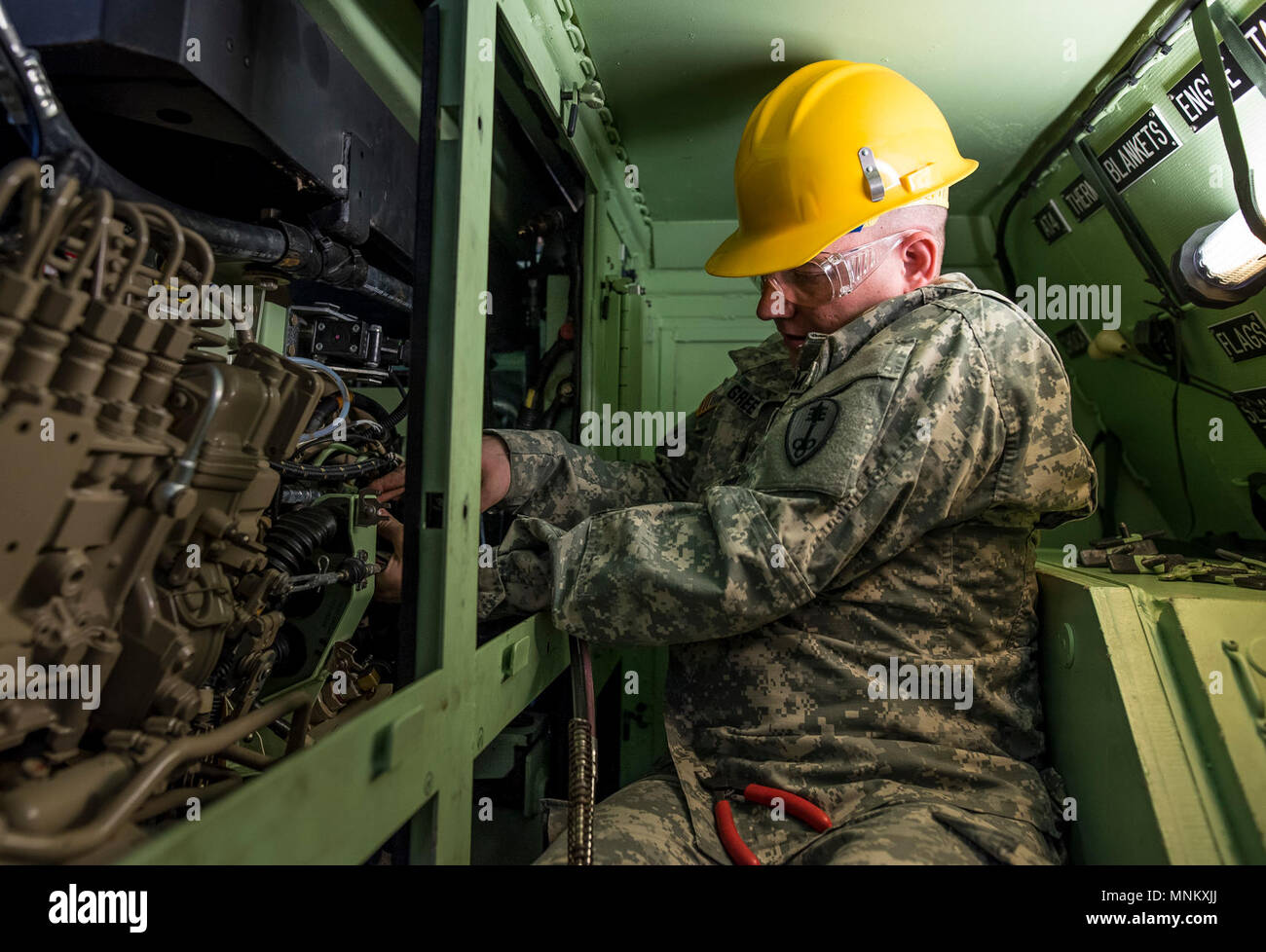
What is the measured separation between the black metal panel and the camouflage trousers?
1.24 meters

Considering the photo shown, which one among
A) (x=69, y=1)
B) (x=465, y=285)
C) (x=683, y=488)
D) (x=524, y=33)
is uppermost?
(x=524, y=33)

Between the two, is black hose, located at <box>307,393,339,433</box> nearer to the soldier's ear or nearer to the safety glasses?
the safety glasses

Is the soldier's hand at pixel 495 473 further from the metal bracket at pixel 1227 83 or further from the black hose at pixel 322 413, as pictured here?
the metal bracket at pixel 1227 83

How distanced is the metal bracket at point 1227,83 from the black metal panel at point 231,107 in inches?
69.3

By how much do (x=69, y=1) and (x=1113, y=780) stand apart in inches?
72.7

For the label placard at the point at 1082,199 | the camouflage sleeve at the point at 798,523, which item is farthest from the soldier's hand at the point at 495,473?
the label placard at the point at 1082,199

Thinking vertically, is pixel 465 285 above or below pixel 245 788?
above

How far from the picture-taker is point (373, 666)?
1616 mm

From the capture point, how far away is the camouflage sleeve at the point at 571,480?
167cm

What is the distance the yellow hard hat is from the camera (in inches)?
64.5

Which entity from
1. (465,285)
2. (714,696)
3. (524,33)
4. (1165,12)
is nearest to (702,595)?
(714,696)
